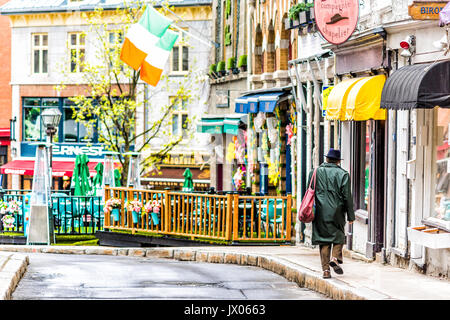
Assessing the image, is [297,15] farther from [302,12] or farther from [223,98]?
[223,98]

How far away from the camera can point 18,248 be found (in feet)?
71.6

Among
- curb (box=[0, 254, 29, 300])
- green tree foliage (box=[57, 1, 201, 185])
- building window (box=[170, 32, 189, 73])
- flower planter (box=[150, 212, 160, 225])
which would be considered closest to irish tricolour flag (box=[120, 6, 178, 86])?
flower planter (box=[150, 212, 160, 225])

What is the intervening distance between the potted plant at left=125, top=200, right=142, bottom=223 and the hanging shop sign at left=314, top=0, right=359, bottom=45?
6590 millimetres

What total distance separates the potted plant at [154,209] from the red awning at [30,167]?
Answer: 24.2m

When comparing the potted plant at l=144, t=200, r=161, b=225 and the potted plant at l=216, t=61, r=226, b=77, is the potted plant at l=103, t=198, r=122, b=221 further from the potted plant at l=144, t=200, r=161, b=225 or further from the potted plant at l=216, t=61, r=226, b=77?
the potted plant at l=216, t=61, r=226, b=77

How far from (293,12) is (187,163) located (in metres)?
23.9

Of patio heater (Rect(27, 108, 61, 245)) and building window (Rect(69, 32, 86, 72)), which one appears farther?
building window (Rect(69, 32, 86, 72))

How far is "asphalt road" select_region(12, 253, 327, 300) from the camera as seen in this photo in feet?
39.5

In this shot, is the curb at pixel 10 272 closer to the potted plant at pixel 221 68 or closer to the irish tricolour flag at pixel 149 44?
the irish tricolour flag at pixel 149 44

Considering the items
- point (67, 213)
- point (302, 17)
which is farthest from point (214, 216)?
point (67, 213)

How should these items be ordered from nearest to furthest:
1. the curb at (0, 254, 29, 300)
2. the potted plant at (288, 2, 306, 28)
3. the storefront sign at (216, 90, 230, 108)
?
the curb at (0, 254, 29, 300) < the potted plant at (288, 2, 306, 28) < the storefront sign at (216, 90, 230, 108)

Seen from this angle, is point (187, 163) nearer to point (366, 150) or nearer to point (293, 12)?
point (293, 12)

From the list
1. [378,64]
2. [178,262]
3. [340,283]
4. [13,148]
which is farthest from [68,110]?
[340,283]

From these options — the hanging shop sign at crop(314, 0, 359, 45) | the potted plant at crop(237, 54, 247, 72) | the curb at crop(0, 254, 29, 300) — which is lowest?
the curb at crop(0, 254, 29, 300)
